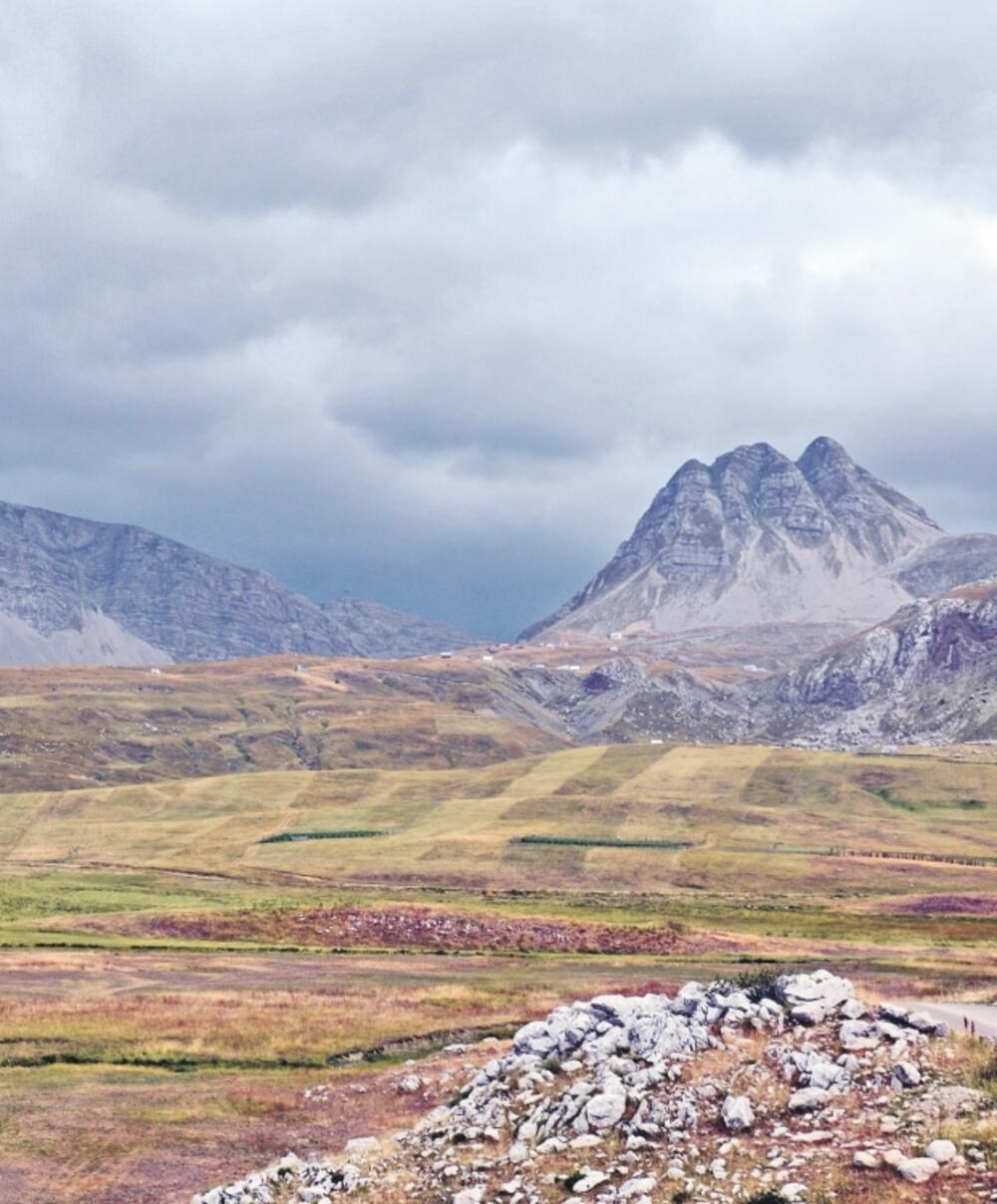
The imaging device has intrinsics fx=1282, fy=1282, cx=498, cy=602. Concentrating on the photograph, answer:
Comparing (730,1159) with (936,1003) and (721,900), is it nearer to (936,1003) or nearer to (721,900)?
(936,1003)

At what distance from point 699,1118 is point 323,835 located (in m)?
154

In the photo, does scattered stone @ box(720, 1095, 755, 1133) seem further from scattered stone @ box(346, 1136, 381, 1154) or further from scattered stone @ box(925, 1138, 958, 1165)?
scattered stone @ box(346, 1136, 381, 1154)

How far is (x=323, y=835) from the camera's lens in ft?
600

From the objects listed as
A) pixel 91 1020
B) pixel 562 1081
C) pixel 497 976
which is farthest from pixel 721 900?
pixel 562 1081

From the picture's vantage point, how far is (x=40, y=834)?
181875 millimetres

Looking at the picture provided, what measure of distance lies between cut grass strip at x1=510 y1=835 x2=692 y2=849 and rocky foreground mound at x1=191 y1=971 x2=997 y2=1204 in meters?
131

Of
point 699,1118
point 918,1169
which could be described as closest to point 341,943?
point 699,1118

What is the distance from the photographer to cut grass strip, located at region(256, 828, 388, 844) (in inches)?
6909

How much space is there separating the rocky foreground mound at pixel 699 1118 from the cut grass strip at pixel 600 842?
13117cm

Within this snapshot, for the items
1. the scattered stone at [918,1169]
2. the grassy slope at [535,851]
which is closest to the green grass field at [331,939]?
the grassy slope at [535,851]

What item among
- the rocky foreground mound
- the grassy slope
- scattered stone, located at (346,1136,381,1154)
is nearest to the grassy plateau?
the grassy slope

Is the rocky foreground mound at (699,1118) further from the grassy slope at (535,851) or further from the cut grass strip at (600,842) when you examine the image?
the cut grass strip at (600,842)

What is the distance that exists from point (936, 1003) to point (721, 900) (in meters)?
85.4

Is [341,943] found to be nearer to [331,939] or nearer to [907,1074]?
[331,939]
